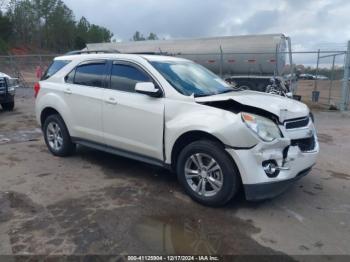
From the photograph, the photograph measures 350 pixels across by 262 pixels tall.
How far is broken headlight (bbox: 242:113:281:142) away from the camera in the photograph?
4.04 meters

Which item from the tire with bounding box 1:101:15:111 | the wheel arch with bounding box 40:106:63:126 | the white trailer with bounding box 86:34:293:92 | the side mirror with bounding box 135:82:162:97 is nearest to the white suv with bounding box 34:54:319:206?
the side mirror with bounding box 135:82:162:97

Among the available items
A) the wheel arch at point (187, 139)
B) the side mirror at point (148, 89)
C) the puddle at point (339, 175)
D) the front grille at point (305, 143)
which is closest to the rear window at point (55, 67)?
the side mirror at point (148, 89)

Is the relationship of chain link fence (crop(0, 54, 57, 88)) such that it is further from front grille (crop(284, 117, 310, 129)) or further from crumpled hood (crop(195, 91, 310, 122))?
front grille (crop(284, 117, 310, 129))

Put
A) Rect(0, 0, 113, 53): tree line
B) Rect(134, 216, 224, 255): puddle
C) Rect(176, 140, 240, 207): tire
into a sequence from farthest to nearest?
1. Rect(0, 0, 113, 53): tree line
2. Rect(176, 140, 240, 207): tire
3. Rect(134, 216, 224, 255): puddle

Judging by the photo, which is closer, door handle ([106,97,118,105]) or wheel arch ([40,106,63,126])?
door handle ([106,97,118,105])

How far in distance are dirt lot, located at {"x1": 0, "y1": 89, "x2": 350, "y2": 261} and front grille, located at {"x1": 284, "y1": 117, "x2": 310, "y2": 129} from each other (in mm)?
950

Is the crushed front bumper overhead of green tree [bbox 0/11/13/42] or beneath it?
beneath

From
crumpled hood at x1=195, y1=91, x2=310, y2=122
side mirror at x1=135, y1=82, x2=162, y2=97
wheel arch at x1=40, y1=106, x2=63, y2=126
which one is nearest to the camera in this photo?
crumpled hood at x1=195, y1=91, x2=310, y2=122

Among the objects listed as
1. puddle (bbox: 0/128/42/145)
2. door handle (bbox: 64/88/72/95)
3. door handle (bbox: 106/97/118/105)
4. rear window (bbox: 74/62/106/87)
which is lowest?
puddle (bbox: 0/128/42/145)

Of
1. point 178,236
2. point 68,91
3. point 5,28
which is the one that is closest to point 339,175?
point 178,236

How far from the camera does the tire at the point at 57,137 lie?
6.29 metres

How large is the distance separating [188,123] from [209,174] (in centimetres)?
65

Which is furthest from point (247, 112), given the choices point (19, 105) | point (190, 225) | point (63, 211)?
point (19, 105)

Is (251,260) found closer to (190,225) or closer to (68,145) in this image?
(190,225)
